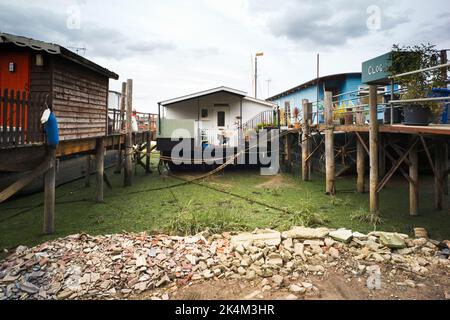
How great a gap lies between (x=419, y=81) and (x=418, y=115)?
0.82 metres

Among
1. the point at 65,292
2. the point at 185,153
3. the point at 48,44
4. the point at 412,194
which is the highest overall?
A: the point at 48,44

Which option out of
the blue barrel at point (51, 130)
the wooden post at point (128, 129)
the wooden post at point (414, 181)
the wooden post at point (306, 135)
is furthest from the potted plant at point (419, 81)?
the wooden post at point (128, 129)

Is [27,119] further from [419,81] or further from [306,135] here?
[306,135]

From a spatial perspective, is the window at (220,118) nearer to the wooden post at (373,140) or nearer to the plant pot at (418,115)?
the wooden post at (373,140)

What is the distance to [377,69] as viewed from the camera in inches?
382

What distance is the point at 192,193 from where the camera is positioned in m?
13.1

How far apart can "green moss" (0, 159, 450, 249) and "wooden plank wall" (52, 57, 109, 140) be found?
2.77m

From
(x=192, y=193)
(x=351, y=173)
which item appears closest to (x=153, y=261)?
(x=192, y=193)

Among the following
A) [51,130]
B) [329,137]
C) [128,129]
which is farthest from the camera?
[128,129]

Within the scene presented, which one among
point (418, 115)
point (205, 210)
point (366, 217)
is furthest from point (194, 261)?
point (418, 115)

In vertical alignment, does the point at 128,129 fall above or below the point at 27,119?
above

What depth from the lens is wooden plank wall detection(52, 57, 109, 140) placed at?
908cm

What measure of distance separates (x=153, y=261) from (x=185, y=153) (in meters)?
11.5
